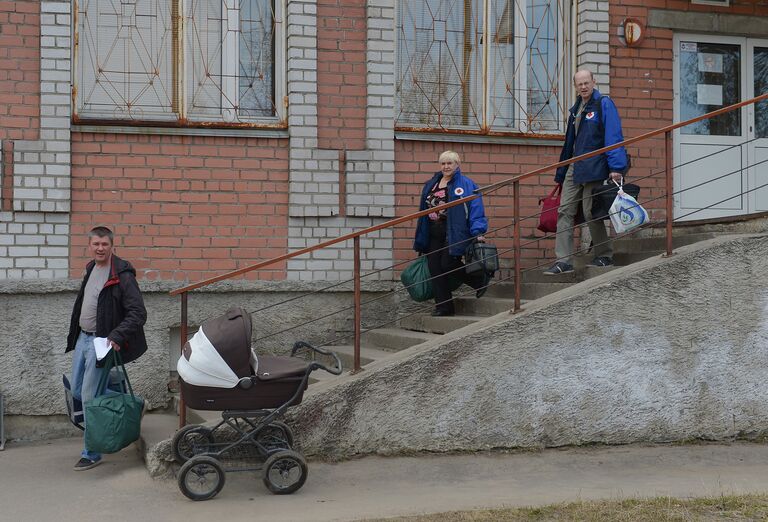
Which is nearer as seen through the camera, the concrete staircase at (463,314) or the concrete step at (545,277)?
the concrete staircase at (463,314)

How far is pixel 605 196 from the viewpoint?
7.54m

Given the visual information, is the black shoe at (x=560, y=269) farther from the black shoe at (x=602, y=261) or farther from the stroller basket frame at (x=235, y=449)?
the stroller basket frame at (x=235, y=449)

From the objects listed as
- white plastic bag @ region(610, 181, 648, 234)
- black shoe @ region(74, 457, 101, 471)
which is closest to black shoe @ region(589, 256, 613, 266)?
white plastic bag @ region(610, 181, 648, 234)

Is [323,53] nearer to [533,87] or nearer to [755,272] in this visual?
[533,87]

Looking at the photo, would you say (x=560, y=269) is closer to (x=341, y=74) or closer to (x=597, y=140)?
(x=597, y=140)

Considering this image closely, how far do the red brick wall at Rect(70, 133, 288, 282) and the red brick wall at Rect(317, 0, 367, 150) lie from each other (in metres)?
0.47

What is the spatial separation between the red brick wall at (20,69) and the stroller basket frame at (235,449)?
123 inches

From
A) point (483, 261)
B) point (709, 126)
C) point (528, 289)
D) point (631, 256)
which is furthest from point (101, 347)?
point (709, 126)

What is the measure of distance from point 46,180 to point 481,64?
401 centimetres

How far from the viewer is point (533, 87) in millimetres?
9047

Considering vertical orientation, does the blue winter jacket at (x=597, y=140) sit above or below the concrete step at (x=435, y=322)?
above

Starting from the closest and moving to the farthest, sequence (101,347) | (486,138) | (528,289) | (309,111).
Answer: (101,347) → (528,289) → (309,111) → (486,138)

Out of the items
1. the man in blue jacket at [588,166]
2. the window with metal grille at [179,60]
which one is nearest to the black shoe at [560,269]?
the man in blue jacket at [588,166]

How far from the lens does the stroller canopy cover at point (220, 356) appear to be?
18.5ft
